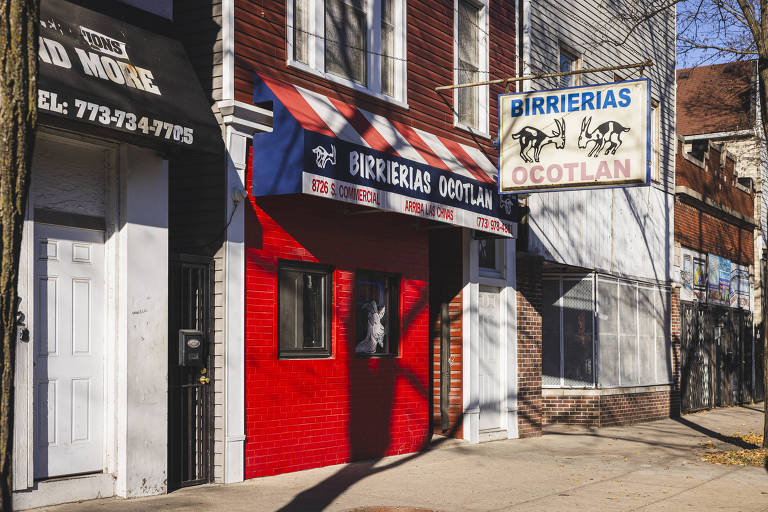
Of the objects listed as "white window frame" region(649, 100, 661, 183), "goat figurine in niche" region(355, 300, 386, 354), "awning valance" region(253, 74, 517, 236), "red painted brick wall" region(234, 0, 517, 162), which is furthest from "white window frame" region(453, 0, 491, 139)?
"white window frame" region(649, 100, 661, 183)

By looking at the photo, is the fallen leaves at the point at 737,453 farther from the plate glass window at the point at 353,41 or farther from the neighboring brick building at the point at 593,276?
the plate glass window at the point at 353,41

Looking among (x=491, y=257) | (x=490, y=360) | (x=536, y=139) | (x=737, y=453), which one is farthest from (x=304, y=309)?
(x=737, y=453)

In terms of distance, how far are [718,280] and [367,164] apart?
18000 millimetres

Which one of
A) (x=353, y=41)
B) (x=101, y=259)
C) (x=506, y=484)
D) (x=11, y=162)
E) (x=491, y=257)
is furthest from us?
(x=491, y=257)

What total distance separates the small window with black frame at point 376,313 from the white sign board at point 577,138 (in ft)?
7.01

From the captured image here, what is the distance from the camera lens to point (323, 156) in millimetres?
10820

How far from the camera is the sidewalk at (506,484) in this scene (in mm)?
9523

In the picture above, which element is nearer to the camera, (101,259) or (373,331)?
(101,259)

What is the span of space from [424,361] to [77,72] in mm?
7335

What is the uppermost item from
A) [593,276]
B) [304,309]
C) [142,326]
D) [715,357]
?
[593,276]

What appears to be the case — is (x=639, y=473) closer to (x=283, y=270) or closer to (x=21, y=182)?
(x=283, y=270)

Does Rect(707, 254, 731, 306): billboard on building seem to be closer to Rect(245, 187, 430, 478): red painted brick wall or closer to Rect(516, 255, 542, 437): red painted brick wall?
Rect(516, 255, 542, 437): red painted brick wall

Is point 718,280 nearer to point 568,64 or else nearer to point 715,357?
point 715,357

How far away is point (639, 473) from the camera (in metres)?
12.6
